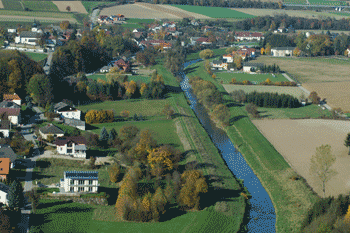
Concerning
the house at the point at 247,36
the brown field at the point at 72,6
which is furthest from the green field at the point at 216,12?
the brown field at the point at 72,6

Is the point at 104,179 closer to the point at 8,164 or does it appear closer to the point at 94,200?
the point at 94,200

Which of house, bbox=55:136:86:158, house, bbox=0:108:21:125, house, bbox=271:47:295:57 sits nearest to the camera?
house, bbox=55:136:86:158

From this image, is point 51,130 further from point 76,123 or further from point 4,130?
point 76,123

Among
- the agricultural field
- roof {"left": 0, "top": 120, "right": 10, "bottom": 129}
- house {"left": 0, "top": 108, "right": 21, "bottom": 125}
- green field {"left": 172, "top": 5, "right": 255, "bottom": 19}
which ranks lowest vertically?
roof {"left": 0, "top": 120, "right": 10, "bottom": 129}

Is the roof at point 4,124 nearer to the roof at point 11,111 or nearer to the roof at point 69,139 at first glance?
the roof at point 11,111

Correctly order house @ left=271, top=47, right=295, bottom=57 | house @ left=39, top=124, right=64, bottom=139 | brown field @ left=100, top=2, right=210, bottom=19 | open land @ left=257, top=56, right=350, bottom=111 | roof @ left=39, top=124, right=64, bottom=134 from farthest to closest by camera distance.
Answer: brown field @ left=100, top=2, right=210, bottom=19
house @ left=271, top=47, right=295, bottom=57
open land @ left=257, top=56, right=350, bottom=111
roof @ left=39, top=124, right=64, bottom=134
house @ left=39, top=124, right=64, bottom=139

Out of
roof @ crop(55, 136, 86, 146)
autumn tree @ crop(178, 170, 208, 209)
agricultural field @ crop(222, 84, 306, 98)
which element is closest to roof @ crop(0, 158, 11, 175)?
Result: roof @ crop(55, 136, 86, 146)

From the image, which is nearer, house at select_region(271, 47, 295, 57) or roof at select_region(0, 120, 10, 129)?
roof at select_region(0, 120, 10, 129)

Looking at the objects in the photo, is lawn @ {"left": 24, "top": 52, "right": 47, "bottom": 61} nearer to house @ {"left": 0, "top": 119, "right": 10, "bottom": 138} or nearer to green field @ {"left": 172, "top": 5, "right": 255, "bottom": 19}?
house @ {"left": 0, "top": 119, "right": 10, "bottom": 138}
